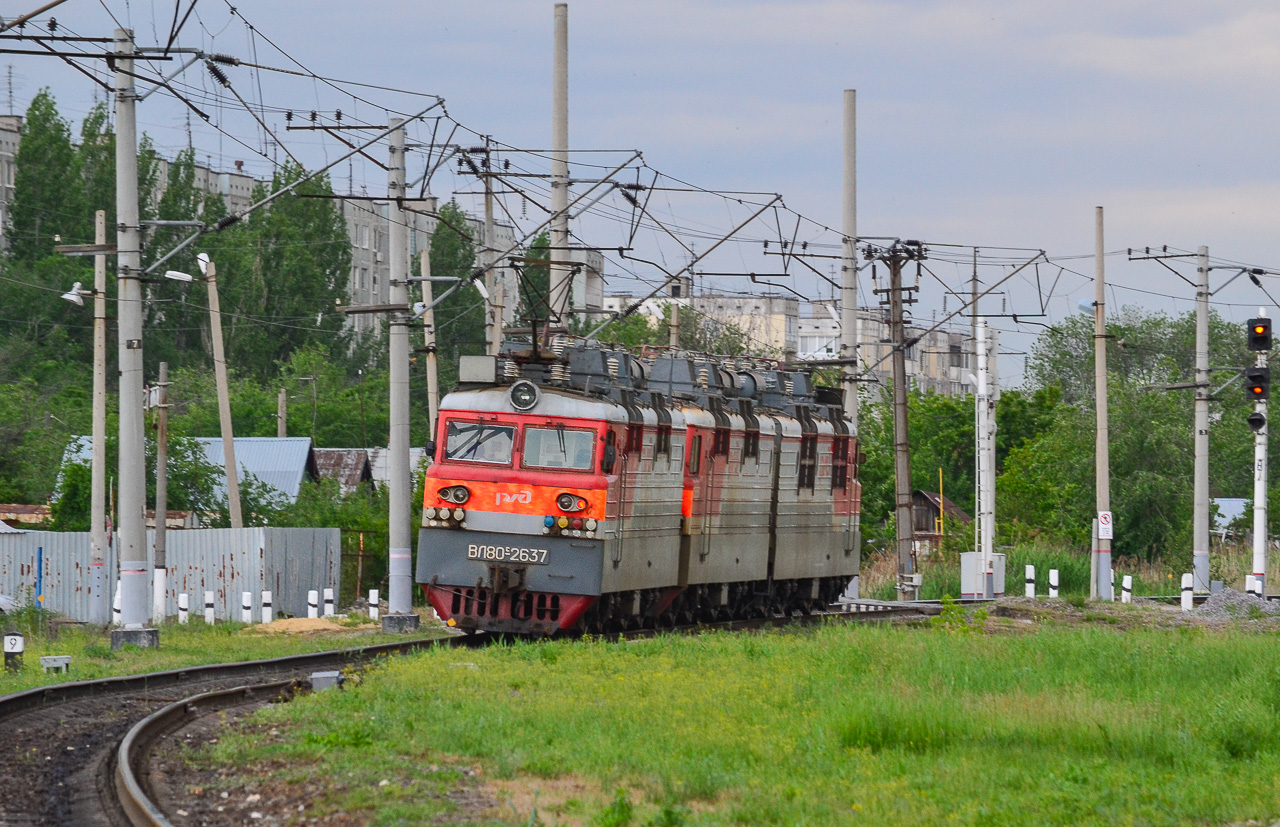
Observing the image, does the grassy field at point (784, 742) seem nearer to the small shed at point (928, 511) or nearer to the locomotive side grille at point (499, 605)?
the locomotive side grille at point (499, 605)

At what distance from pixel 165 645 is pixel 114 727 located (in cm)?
1111

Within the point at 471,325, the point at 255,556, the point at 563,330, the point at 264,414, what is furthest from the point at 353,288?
the point at 563,330

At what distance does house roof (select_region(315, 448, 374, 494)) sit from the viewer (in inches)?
2522

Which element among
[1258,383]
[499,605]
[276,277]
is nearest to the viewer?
[499,605]

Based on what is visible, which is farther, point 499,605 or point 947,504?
point 947,504

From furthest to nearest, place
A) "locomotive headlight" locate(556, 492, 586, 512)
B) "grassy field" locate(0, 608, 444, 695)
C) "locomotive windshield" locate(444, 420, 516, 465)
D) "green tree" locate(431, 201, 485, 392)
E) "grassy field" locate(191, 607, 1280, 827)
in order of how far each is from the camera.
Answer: "green tree" locate(431, 201, 485, 392) < "locomotive windshield" locate(444, 420, 516, 465) < "locomotive headlight" locate(556, 492, 586, 512) < "grassy field" locate(0, 608, 444, 695) < "grassy field" locate(191, 607, 1280, 827)

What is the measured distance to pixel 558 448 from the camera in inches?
908

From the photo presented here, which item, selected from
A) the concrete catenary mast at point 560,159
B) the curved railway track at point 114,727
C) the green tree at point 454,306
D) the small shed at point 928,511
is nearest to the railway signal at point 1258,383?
the concrete catenary mast at point 560,159

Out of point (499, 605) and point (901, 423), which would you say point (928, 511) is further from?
point (499, 605)

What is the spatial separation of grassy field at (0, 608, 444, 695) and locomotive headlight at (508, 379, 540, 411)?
4.36 meters

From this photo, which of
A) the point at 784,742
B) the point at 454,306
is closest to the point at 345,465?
the point at 454,306

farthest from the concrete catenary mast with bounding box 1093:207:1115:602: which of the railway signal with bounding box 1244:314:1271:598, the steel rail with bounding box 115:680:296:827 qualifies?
the steel rail with bounding box 115:680:296:827

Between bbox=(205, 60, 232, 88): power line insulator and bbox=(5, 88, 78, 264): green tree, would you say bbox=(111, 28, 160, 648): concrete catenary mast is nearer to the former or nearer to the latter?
bbox=(205, 60, 232, 88): power line insulator

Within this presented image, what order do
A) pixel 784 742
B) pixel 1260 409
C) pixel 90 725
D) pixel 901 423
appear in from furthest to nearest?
pixel 901 423, pixel 1260 409, pixel 90 725, pixel 784 742
